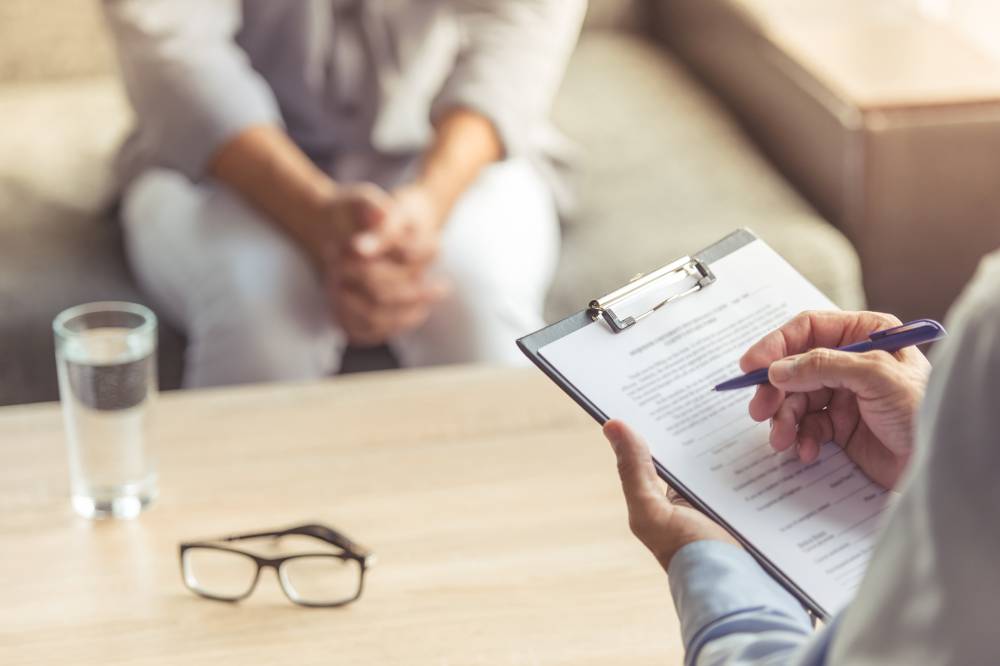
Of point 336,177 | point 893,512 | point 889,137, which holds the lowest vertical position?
point 336,177

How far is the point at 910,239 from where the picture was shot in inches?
71.5

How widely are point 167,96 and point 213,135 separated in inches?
3.3

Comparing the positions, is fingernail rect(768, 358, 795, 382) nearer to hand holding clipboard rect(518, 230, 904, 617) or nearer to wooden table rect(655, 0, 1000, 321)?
hand holding clipboard rect(518, 230, 904, 617)

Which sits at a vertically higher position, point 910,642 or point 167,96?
point 910,642

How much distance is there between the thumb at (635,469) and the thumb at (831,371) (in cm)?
9

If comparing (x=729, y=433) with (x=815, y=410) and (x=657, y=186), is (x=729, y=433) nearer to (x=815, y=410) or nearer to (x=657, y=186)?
(x=815, y=410)

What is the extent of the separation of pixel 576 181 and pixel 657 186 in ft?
0.39

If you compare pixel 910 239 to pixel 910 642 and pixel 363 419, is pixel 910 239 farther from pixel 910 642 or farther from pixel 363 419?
pixel 910 642

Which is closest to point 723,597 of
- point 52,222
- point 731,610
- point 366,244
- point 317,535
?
point 731,610

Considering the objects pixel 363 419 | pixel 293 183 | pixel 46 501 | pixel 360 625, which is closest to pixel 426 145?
pixel 293 183

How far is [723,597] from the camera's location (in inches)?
26.2

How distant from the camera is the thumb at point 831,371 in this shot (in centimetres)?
75

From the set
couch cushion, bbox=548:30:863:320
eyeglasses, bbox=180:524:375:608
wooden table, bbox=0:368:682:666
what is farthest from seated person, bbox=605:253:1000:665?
couch cushion, bbox=548:30:863:320

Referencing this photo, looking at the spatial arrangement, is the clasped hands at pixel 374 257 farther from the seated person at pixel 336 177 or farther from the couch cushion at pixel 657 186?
the couch cushion at pixel 657 186
